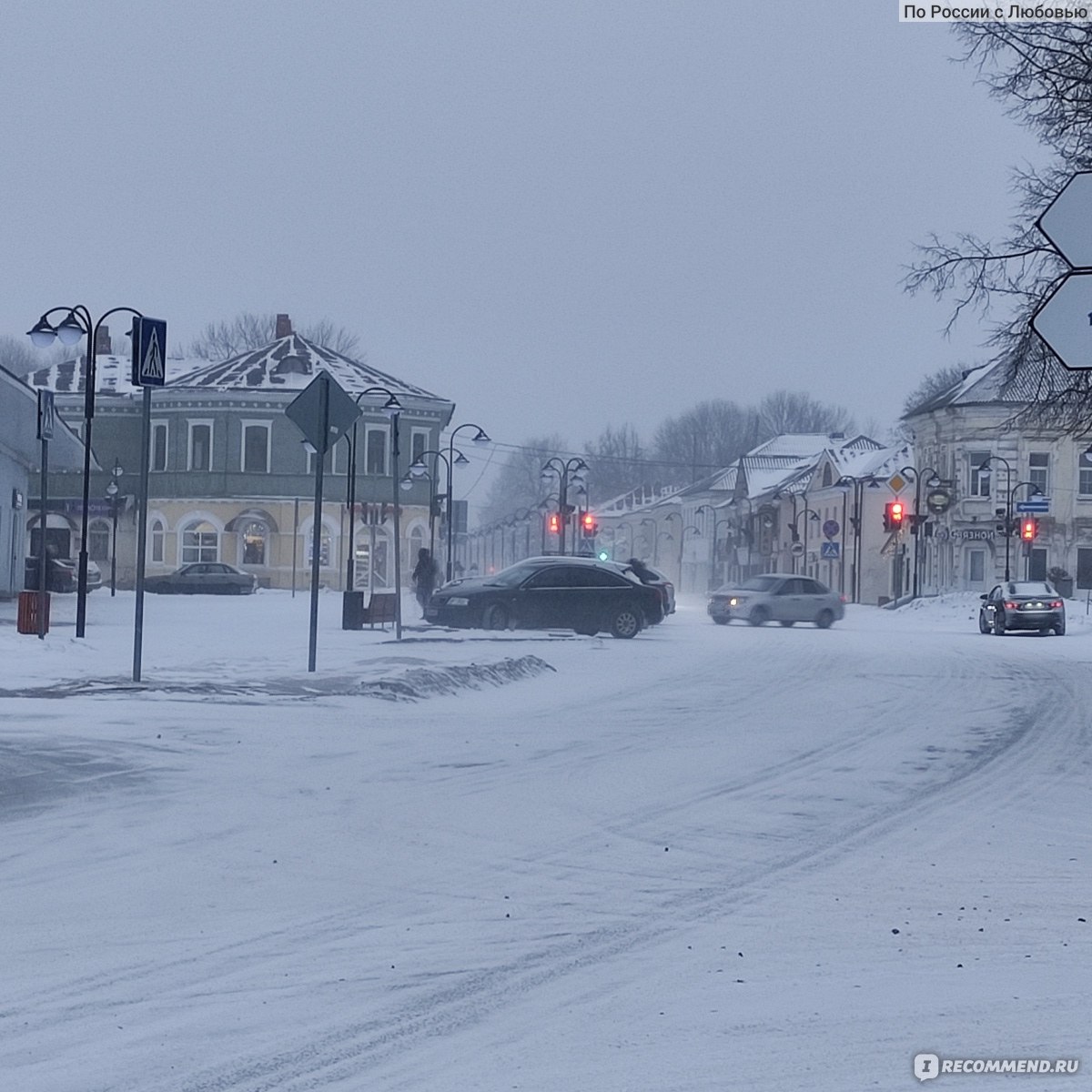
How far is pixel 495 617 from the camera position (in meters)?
32.4

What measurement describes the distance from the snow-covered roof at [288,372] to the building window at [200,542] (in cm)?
615

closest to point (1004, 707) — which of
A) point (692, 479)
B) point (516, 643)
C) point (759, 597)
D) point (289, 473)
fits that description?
point (516, 643)

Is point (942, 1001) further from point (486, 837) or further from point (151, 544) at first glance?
point (151, 544)

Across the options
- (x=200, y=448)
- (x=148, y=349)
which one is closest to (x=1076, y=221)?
(x=148, y=349)

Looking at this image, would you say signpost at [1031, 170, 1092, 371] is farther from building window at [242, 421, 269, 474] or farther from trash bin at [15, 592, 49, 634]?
building window at [242, 421, 269, 474]

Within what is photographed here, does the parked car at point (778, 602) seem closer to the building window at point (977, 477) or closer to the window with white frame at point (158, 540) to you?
the building window at point (977, 477)

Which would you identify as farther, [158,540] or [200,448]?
[200,448]

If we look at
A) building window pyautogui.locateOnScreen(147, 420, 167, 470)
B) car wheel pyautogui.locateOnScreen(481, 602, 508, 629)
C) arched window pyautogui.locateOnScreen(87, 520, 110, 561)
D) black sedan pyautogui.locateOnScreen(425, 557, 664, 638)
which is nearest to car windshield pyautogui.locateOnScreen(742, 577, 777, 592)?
black sedan pyautogui.locateOnScreen(425, 557, 664, 638)

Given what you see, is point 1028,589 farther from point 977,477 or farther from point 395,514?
point 977,477

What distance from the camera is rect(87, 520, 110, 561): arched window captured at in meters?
76.3

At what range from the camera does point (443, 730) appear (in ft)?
47.7

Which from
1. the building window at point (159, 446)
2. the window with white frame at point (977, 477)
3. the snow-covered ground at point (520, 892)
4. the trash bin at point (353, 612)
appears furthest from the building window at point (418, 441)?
the snow-covered ground at point (520, 892)

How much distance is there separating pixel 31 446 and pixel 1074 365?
122ft

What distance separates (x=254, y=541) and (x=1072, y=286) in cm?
6638
